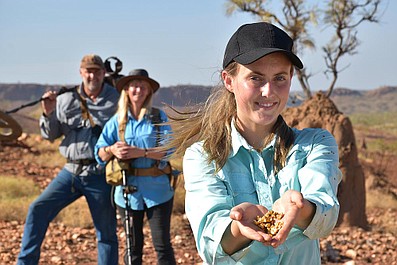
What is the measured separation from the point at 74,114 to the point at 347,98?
346 feet

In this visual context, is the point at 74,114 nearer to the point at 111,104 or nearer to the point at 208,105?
the point at 111,104

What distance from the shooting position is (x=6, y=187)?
1354 cm

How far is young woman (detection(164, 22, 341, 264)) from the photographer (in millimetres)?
2160

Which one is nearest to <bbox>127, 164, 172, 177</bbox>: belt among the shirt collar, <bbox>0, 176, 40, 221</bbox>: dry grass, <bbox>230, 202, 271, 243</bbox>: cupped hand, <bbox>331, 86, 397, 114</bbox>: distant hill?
the shirt collar

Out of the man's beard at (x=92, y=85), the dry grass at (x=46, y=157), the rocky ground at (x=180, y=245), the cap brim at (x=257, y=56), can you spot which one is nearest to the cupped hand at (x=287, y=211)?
the cap brim at (x=257, y=56)

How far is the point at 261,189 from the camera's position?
2326mm

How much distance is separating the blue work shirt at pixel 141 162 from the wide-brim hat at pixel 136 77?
0.87ft

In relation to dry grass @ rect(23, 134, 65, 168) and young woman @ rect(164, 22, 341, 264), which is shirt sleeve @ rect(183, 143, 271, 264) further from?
dry grass @ rect(23, 134, 65, 168)

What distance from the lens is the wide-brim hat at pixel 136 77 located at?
5.72 metres

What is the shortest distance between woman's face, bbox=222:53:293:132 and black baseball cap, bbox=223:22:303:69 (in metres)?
0.03

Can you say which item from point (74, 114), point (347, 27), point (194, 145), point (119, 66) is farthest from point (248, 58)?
point (347, 27)

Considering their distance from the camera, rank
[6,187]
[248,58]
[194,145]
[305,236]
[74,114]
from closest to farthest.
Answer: [305,236]
[248,58]
[194,145]
[74,114]
[6,187]

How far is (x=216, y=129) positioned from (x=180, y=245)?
249 inches

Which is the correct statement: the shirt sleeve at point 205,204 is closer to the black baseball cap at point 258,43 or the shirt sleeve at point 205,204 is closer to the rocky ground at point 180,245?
the black baseball cap at point 258,43
